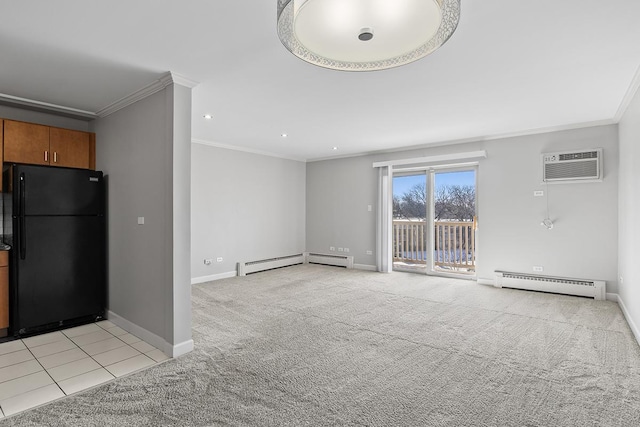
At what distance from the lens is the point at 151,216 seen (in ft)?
10.6

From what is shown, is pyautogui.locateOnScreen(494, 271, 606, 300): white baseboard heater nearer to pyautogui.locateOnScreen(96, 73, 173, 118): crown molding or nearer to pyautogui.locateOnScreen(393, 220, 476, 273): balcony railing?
pyautogui.locateOnScreen(393, 220, 476, 273): balcony railing

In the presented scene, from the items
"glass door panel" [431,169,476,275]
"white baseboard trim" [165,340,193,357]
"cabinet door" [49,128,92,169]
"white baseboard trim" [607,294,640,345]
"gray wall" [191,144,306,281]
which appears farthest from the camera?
"glass door panel" [431,169,476,275]

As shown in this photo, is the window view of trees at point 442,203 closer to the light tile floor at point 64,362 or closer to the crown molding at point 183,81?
the crown molding at point 183,81

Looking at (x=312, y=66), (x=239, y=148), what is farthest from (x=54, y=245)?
(x=239, y=148)

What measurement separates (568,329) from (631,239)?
1.19m

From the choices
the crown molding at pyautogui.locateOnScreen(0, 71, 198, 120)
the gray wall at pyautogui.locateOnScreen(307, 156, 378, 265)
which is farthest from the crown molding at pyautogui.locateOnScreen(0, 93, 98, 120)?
the gray wall at pyautogui.locateOnScreen(307, 156, 378, 265)

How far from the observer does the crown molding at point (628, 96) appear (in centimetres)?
307

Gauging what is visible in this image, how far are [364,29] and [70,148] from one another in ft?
12.9

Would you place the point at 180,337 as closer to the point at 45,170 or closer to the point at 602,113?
the point at 45,170

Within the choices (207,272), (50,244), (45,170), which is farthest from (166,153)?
(207,272)

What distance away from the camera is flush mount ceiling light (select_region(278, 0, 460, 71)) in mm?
1489

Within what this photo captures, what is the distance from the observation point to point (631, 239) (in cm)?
356

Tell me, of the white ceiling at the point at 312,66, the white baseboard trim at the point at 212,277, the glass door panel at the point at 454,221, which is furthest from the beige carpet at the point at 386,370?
the white ceiling at the point at 312,66

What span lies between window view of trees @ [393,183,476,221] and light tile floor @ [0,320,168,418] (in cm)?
523
